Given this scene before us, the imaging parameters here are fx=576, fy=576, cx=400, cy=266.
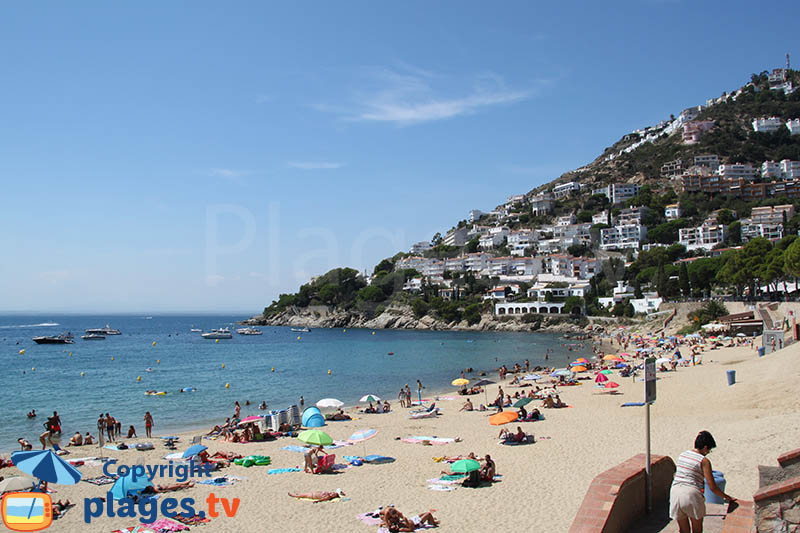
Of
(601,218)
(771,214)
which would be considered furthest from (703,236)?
(601,218)

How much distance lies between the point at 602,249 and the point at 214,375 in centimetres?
9529

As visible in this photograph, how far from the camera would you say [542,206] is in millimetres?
153250

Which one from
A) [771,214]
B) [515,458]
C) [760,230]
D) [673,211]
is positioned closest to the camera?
[515,458]

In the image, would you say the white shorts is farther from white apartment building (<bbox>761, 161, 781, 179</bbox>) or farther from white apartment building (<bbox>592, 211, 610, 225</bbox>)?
white apartment building (<bbox>761, 161, 781, 179</bbox>)

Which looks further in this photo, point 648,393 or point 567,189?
point 567,189

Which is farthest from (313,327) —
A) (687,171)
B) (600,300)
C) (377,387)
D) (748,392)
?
(748,392)

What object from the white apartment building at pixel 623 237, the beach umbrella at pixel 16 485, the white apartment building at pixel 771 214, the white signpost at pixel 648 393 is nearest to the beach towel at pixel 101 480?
the beach umbrella at pixel 16 485

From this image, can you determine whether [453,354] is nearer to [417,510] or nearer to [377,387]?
[377,387]

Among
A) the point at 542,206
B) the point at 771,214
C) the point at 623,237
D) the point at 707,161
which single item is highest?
the point at 707,161

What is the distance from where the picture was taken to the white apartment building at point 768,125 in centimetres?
15225

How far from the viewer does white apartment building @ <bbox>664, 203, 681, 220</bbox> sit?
4645 inches

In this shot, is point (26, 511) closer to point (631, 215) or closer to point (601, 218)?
point (631, 215)

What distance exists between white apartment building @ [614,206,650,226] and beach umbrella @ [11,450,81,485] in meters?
119

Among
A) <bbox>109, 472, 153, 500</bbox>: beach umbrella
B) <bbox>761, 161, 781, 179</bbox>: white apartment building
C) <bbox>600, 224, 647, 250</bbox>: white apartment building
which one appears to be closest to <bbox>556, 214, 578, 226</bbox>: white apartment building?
<bbox>600, 224, 647, 250</bbox>: white apartment building
